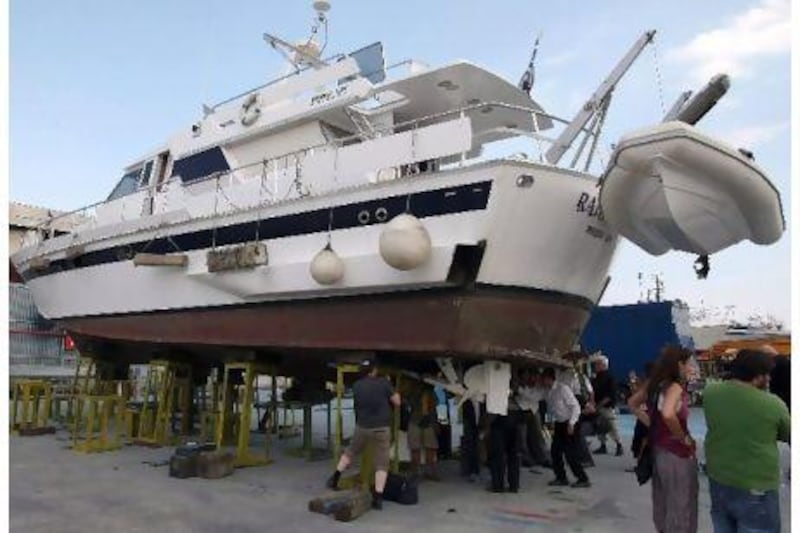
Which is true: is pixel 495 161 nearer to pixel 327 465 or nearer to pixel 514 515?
pixel 514 515

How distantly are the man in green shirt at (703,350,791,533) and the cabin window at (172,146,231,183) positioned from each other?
7.75 meters

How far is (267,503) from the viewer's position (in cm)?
654

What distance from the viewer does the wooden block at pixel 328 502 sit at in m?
6.01

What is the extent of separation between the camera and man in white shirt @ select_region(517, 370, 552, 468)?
25.6 ft

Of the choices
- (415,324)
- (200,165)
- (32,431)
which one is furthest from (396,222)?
(32,431)

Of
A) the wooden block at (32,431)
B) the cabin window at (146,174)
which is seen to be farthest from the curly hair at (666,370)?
the wooden block at (32,431)

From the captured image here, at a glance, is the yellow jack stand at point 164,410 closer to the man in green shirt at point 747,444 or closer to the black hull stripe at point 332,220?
the black hull stripe at point 332,220

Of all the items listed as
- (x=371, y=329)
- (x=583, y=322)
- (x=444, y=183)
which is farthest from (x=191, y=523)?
(x=583, y=322)

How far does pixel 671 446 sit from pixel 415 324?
3.74 meters

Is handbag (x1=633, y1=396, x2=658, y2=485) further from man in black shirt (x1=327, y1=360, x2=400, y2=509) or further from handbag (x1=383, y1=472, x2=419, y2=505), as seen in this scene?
handbag (x1=383, y1=472, x2=419, y2=505)

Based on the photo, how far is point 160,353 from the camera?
33.8ft

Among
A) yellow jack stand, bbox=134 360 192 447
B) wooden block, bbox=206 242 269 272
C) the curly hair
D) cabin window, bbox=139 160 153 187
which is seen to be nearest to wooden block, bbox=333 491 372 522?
the curly hair

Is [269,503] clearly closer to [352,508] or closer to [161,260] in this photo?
[352,508]

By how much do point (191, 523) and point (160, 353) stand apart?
16.5 feet
